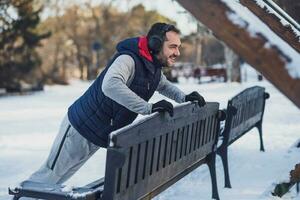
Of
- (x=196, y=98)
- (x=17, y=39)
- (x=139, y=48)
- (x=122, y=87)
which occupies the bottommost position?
(x=17, y=39)

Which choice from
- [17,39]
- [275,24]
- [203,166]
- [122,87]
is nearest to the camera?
[275,24]

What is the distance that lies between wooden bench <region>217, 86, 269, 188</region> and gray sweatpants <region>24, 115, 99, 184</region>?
2.36m

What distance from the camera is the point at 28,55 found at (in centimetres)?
2834

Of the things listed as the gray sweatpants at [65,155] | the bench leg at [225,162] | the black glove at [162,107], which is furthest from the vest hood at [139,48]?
the bench leg at [225,162]

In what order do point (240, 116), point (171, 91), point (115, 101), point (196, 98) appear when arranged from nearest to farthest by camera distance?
point (115, 101) < point (196, 98) < point (171, 91) < point (240, 116)

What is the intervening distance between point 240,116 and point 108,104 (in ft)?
11.4

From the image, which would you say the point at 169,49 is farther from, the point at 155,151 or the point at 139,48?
the point at 155,151

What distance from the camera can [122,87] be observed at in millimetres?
3828

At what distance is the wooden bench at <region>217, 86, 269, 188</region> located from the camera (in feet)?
20.8

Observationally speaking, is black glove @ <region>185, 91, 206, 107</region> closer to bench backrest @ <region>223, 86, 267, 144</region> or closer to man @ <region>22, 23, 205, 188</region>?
man @ <region>22, 23, 205, 188</region>

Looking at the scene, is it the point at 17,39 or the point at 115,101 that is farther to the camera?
the point at 17,39

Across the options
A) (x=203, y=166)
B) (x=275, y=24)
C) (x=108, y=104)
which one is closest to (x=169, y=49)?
(x=108, y=104)

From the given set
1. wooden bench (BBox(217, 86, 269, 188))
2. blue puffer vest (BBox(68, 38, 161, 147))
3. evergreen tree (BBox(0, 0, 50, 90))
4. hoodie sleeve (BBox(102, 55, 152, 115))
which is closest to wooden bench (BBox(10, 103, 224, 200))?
hoodie sleeve (BBox(102, 55, 152, 115))

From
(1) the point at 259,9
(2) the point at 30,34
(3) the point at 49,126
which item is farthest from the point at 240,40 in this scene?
(2) the point at 30,34
